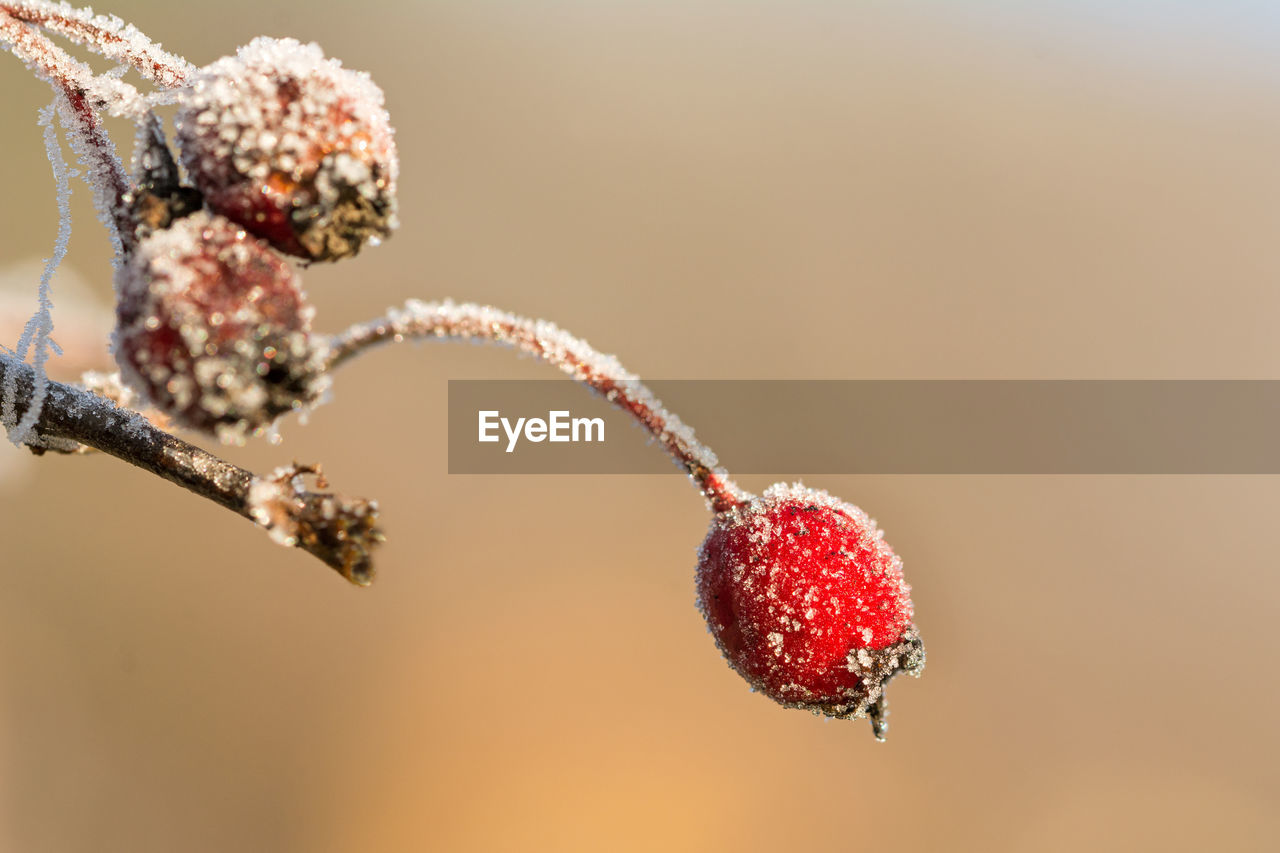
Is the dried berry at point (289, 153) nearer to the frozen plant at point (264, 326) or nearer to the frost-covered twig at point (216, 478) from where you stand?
the frozen plant at point (264, 326)

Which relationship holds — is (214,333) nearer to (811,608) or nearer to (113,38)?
(113,38)

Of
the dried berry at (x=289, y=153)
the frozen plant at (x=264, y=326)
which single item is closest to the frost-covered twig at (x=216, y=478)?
the frozen plant at (x=264, y=326)

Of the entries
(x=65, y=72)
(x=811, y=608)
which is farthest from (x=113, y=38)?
(x=811, y=608)

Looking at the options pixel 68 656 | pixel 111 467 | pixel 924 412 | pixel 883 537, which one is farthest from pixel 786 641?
pixel 924 412

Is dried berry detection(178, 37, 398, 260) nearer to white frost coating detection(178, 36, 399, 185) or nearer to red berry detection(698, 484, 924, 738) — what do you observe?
white frost coating detection(178, 36, 399, 185)

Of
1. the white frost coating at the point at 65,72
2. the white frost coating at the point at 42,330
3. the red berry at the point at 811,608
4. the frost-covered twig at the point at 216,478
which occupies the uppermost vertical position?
the white frost coating at the point at 65,72

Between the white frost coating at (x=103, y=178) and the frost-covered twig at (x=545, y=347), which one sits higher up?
the white frost coating at (x=103, y=178)

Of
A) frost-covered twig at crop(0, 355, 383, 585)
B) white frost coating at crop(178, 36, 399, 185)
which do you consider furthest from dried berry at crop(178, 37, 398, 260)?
frost-covered twig at crop(0, 355, 383, 585)
